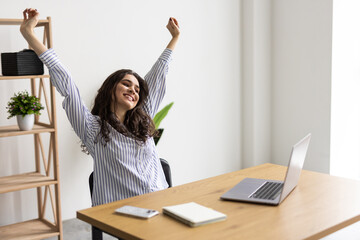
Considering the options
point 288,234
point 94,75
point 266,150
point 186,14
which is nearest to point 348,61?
point 266,150

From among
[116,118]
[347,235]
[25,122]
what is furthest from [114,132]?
[347,235]

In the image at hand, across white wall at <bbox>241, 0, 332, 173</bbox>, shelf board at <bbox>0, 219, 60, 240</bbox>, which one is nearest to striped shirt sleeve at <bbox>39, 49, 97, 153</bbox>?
shelf board at <bbox>0, 219, 60, 240</bbox>

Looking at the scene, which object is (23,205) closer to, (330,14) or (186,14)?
(186,14)

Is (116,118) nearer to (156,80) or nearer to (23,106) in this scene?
(156,80)

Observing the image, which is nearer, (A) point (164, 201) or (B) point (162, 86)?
(A) point (164, 201)

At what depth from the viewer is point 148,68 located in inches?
163

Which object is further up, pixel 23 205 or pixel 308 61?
pixel 308 61

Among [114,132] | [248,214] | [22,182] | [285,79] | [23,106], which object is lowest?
[22,182]

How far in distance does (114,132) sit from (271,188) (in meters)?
0.81

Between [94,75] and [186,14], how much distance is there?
1103 millimetres

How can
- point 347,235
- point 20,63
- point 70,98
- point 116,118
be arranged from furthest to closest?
1. point 347,235
2. point 20,63
3. point 116,118
4. point 70,98

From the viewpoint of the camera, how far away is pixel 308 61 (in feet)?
15.3

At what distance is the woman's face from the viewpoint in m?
2.44

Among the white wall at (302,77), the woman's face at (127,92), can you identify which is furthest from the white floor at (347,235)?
the woman's face at (127,92)
